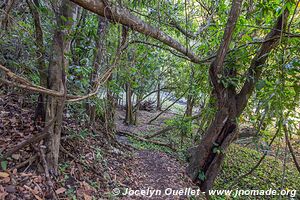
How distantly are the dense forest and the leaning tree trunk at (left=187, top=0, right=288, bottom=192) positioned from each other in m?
0.02

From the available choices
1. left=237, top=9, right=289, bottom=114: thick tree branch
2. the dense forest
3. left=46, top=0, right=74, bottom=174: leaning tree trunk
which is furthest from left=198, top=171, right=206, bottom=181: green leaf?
left=46, top=0, right=74, bottom=174: leaning tree trunk

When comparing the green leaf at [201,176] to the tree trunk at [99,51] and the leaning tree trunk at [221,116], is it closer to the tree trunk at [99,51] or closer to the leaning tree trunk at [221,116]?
the leaning tree trunk at [221,116]

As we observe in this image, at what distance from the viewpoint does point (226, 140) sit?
10.1 ft

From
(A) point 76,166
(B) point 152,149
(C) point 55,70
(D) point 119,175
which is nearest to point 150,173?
(D) point 119,175

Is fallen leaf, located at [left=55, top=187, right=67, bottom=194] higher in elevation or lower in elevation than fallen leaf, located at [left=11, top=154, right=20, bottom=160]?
lower

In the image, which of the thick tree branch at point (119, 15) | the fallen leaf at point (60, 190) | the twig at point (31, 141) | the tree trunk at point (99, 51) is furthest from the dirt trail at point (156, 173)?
the thick tree branch at point (119, 15)

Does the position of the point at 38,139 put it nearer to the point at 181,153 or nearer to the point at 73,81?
the point at 73,81

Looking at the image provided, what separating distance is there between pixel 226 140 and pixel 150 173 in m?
1.37

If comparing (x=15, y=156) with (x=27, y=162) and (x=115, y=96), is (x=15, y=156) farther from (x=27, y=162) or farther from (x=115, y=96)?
(x=115, y=96)

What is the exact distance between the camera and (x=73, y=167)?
1.86m

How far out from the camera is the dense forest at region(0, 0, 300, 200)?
1.56 m

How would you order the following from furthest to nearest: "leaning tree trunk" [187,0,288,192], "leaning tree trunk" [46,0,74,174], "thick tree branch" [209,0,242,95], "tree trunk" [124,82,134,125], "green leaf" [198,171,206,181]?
"tree trunk" [124,82,134,125]
"green leaf" [198,171,206,181]
"leaning tree trunk" [187,0,288,192]
"thick tree branch" [209,0,242,95]
"leaning tree trunk" [46,0,74,174]

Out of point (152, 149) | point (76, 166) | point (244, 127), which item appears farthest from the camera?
point (244, 127)

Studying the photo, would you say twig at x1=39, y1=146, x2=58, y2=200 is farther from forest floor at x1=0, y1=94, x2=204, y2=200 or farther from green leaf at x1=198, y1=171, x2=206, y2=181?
green leaf at x1=198, y1=171, x2=206, y2=181
